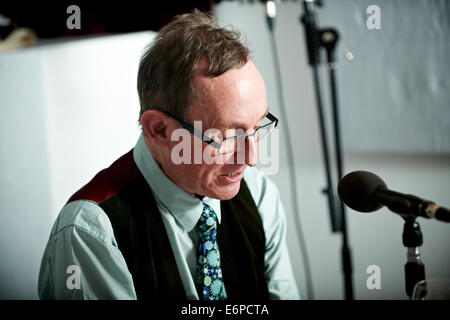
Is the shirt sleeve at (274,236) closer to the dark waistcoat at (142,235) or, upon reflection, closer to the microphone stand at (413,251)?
the dark waistcoat at (142,235)

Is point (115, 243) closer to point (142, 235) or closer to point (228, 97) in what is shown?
point (142, 235)

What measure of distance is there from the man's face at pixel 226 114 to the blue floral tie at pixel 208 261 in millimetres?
80

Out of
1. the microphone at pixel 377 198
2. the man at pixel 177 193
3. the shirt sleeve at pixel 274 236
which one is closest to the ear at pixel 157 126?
the man at pixel 177 193

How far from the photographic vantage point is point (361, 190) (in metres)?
0.84

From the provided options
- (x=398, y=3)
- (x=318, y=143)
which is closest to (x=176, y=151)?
(x=318, y=143)

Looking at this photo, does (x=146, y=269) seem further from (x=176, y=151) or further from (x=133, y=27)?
(x=133, y=27)

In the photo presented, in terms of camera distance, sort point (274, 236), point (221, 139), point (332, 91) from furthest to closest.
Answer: point (332, 91) < point (274, 236) < point (221, 139)

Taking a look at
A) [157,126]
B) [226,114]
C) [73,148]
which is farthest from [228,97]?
[73,148]

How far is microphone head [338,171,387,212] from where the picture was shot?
83cm

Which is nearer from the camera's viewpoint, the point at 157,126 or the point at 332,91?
the point at 157,126

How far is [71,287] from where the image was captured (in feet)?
3.18

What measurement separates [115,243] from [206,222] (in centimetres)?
22

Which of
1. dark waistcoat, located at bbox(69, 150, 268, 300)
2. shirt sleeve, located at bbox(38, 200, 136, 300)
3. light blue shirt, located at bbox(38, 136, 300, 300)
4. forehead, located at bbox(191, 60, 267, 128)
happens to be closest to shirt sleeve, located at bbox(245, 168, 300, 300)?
light blue shirt, located at bbox(38, 136, 300, 300)

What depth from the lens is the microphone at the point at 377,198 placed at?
0.75 metres
